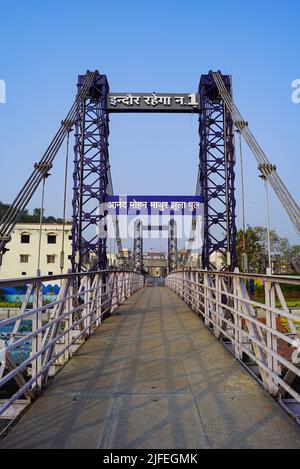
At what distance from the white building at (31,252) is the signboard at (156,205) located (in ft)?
80.4

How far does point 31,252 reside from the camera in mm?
39438

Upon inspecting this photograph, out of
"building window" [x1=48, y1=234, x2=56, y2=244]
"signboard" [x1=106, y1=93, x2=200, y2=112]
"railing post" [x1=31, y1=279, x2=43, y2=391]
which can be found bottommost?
"railing post" [x1=31, y1=279, x2=43, y2=391]

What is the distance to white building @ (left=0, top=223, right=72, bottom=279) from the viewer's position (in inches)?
1527

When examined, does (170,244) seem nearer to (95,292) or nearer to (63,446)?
(95,292)

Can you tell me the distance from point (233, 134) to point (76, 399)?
12.8 meters

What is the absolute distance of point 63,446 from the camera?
8.79 feet

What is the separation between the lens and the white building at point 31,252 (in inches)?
1527

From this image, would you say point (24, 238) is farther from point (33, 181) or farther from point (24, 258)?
point (33, 181)

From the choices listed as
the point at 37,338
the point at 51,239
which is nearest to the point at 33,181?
the point at 37,338

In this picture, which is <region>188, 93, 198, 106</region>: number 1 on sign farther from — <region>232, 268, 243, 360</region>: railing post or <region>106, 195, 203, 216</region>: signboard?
<region>232, 268, 243, 360</region>: railing post

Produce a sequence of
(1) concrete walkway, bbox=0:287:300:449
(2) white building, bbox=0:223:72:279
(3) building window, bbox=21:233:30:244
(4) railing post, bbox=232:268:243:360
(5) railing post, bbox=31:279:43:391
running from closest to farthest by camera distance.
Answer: (1) concrete walkway, bbox=0:287:300:449 < (5) railing post, bbox=31:279:43:391 < (4) railing post, bbox=232:268:243:360 < (2) white building, bbox=0:223:72:279 < (3) building window, bbox=21:233:30:244

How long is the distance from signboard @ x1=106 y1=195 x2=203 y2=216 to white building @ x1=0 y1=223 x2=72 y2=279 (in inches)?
964

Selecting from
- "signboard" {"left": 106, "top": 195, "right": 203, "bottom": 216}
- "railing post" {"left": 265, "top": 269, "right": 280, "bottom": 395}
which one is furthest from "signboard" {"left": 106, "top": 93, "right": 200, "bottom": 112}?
"railing post" {"left": 265, "top": 269, "right": 280, "bottom": 395}
